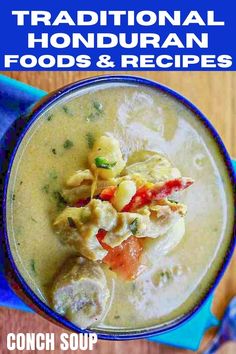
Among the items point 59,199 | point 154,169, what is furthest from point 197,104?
point 59,199

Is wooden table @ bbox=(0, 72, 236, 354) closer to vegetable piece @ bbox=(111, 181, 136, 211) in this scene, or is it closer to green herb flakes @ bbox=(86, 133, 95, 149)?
green herb flakes @ bbox=(86, 133, 95, 149)

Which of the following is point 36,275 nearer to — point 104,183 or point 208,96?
point 104,183

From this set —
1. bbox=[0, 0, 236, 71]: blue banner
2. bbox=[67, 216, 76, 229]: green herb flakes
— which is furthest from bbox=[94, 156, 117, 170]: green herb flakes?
bbox=[0, 0, 236, 71]: blue banner

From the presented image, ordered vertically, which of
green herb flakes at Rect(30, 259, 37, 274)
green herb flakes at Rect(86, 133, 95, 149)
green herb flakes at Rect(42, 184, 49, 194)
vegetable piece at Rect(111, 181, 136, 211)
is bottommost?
green herb flakes at Rect(30, 259, 37, 274)

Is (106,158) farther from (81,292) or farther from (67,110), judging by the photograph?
(81,292)

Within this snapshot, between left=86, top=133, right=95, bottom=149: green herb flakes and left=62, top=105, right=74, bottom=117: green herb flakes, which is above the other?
left=62, top=105, right=74, bottom=117: green herb flakes

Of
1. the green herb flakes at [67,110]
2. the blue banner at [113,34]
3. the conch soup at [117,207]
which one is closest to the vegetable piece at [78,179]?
the conch soup at [117,207]
